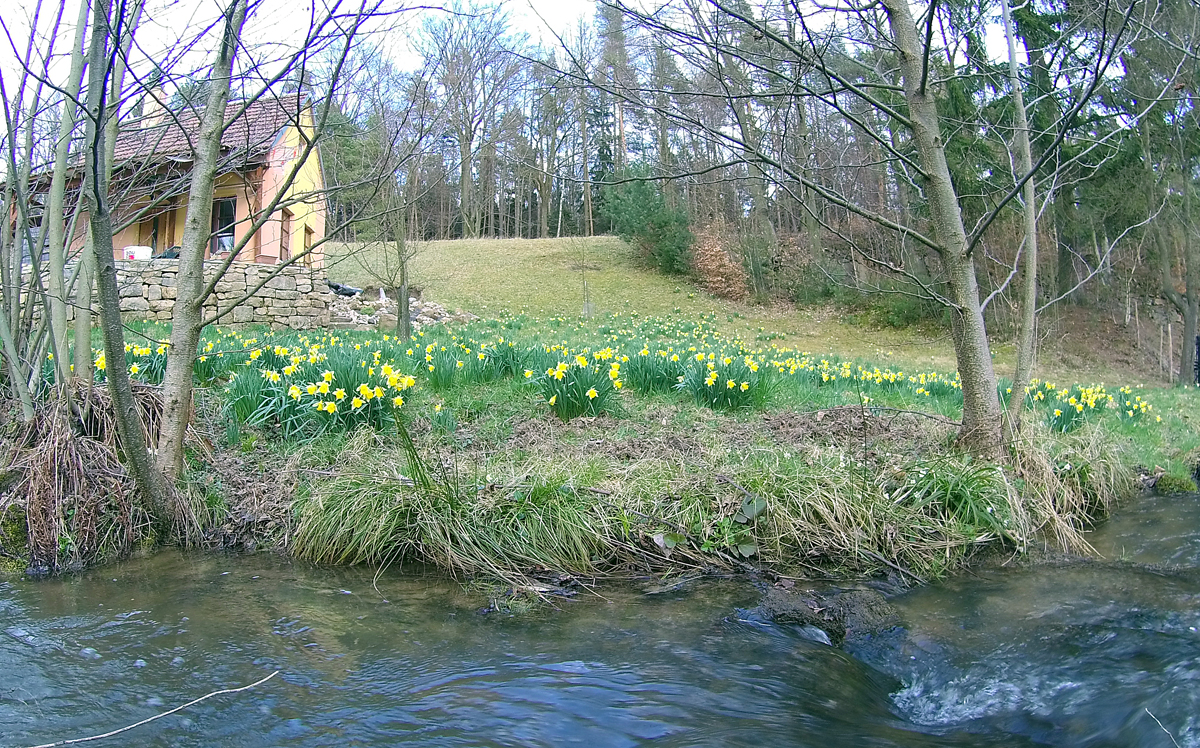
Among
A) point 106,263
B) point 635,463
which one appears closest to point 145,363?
point 106,263

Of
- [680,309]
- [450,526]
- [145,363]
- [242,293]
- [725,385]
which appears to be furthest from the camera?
[680,309]

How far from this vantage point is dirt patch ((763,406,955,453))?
5395 millimetres

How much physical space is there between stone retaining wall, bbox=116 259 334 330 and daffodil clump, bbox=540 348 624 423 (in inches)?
380

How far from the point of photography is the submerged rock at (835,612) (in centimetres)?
328

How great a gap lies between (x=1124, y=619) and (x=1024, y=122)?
10.9 feet

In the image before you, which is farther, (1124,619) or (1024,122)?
(1024,122)

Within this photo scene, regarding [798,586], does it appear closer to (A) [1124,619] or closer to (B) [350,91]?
(A) [1124,619]

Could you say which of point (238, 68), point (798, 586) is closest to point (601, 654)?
point (798, 586)

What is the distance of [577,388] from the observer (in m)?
5.79

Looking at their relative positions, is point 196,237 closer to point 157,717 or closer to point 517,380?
point 157,717

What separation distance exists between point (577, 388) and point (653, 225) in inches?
766

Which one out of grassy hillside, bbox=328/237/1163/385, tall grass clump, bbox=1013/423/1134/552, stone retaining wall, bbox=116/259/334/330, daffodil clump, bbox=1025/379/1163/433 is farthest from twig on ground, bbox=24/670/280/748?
grassy hillside, bbox=328/237/1163/385

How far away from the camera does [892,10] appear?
14.8 ft

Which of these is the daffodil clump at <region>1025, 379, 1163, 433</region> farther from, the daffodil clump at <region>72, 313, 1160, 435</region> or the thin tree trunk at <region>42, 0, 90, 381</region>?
the thin tree trunk at <region>42, 0, 90, 381</region>
